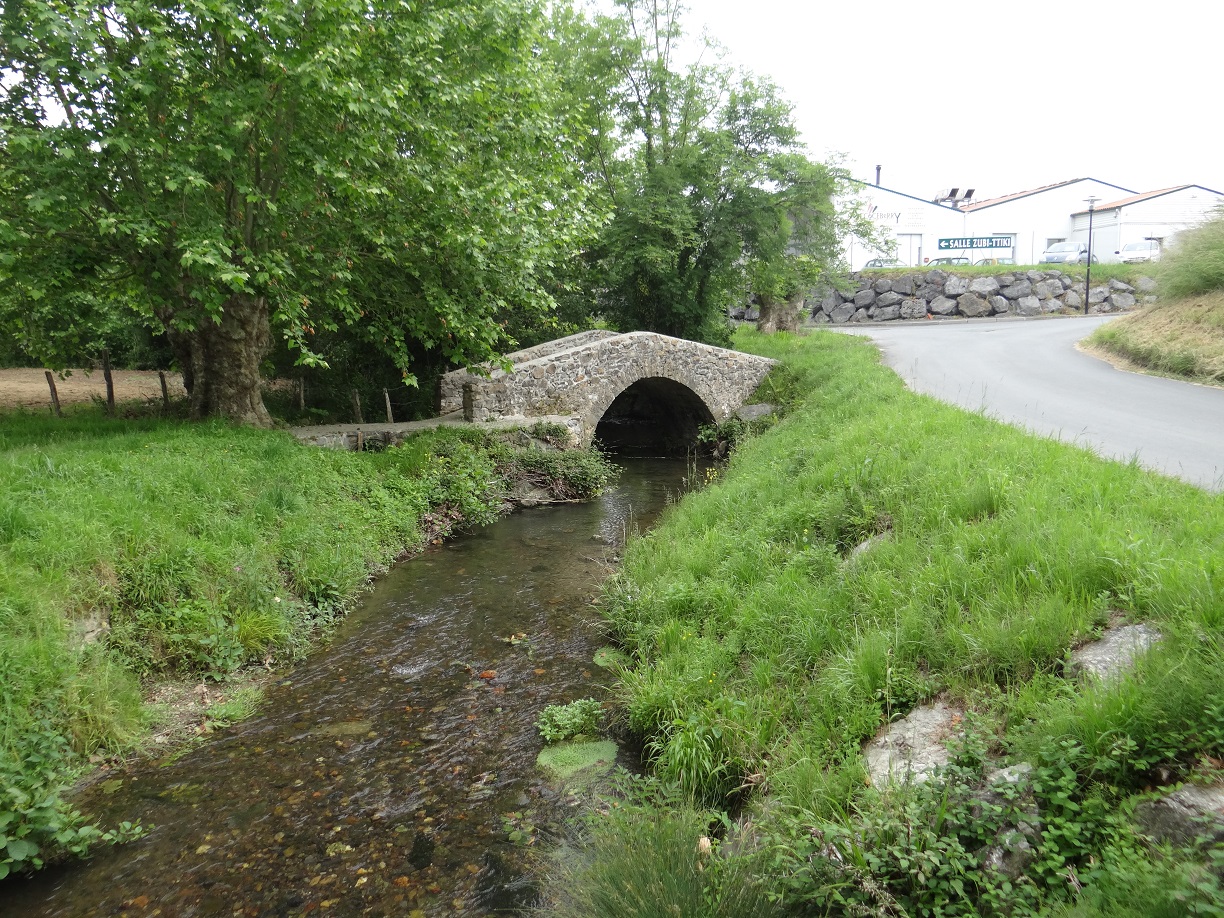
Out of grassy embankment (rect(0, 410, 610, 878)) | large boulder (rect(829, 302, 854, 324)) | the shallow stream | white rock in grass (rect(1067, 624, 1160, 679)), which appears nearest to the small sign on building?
large boulder (rect(829, 302, 854, 324))

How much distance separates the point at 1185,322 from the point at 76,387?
24.5 m

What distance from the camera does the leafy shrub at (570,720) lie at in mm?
5137

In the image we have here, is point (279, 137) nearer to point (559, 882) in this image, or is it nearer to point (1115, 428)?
point (559, 882)

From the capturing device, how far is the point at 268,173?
8812 mm

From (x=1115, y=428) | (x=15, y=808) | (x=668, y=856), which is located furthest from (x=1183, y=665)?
(x=1115, y=428)

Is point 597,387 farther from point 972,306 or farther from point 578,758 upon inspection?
point 972,306

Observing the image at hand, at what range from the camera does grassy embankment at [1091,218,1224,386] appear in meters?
12.1

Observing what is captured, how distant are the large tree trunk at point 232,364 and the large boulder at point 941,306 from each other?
1221 inches

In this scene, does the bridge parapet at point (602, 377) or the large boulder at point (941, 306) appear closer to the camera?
the bridge parapet at point (602, 377)

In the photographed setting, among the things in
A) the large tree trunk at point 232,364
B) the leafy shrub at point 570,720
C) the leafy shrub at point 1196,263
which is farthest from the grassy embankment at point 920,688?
the leafy shrub at point 1196,263

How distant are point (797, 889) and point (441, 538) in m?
7.72

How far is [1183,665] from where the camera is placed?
2980mm

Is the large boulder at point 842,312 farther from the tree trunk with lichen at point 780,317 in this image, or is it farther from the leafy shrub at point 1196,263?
the leafy shrub at point 1196,263

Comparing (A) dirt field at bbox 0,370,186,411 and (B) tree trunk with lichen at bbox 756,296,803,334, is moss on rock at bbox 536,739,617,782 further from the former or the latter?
(B) tree trunk with lichen at bbox 756,296,803,334
